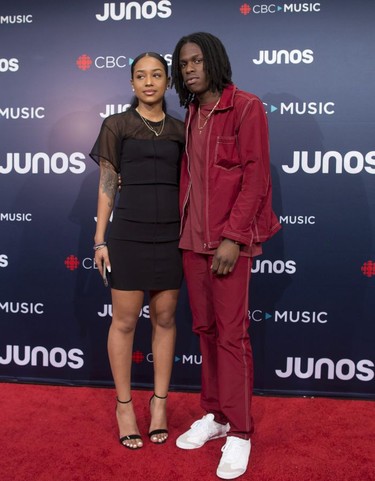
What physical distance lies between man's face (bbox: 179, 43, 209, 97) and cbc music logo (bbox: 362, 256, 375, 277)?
4.31 ft

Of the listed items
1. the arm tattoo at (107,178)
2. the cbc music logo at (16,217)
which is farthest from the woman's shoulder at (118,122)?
the cbc music logo at (16,217)

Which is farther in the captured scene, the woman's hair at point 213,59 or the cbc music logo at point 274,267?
the cbc music logo at point 274,267

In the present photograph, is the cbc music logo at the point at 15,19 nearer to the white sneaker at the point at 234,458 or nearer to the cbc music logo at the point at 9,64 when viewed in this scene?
the cbc music logo at the point at 9,64

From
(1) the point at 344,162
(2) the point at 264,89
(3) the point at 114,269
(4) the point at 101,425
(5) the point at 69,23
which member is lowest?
(4) the point at 101,425

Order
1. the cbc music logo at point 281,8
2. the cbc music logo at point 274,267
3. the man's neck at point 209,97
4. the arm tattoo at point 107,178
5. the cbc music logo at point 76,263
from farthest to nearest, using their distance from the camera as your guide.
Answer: the cbc music logo at point 76,263
the cbc music logo at point 274,267
the cbc music logo at point 281,8
the arm tattoo at point 107,178
the man's neck at point 209,97

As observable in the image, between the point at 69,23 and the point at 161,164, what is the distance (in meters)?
1.20

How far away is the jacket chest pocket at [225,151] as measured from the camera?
1818 mm

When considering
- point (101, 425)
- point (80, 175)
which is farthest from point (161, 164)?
point (101, 425)

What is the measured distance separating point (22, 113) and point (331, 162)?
1689 mm

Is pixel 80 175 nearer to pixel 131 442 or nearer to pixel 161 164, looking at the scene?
pixel 161 164

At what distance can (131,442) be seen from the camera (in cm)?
200

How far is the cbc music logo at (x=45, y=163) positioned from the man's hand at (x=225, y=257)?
1177mm

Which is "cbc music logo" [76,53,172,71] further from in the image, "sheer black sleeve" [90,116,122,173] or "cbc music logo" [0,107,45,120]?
"sheer black sleeve" [90,116,122,173]

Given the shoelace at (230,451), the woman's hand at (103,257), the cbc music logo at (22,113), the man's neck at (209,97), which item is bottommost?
the shoelace at (230,451)
